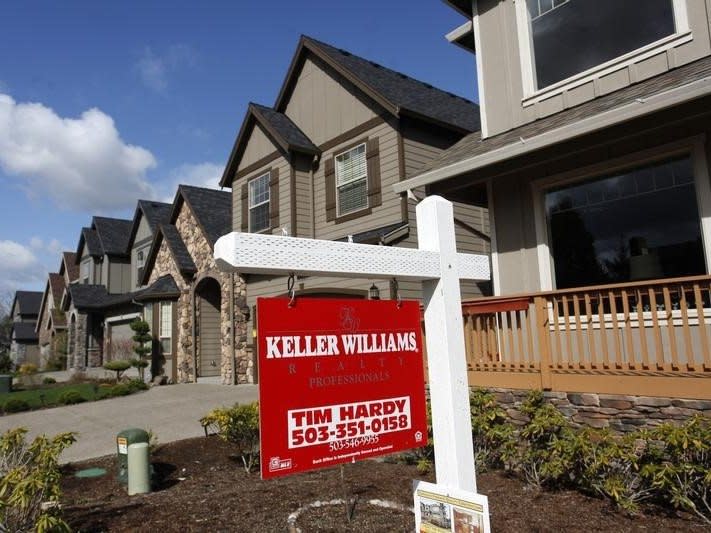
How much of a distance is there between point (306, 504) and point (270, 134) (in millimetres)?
11187

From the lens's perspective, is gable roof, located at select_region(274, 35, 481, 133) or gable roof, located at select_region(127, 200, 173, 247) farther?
gable roof, located at select_region(127, 200, 173, 247)

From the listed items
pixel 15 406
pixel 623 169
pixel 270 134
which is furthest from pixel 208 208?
pixel 623 169

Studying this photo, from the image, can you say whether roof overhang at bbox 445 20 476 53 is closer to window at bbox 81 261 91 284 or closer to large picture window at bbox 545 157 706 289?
large picture window at bbox 545 157 706 289

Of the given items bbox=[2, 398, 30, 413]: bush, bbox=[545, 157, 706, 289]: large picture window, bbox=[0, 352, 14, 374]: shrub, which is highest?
bbox=[545, 157, 706, 289]: large picture window

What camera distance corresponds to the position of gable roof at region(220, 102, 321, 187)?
1338cm

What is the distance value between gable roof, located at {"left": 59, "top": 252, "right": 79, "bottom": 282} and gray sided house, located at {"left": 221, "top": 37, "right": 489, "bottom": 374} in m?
22.3

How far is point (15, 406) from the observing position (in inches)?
508

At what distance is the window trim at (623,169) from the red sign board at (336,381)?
493 cm

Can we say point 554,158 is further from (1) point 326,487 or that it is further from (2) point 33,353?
(2) point 33,353

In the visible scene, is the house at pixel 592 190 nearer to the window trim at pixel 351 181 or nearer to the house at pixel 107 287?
the window trim at pixel 351 181

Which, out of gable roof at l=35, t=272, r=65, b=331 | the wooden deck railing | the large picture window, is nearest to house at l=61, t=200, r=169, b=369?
gable roof at l=35, t=272, r=65, b=331

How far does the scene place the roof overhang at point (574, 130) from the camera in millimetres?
5461

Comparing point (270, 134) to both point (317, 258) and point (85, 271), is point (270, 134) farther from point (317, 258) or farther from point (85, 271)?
point (85, 271)

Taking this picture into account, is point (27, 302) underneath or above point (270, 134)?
underneath
